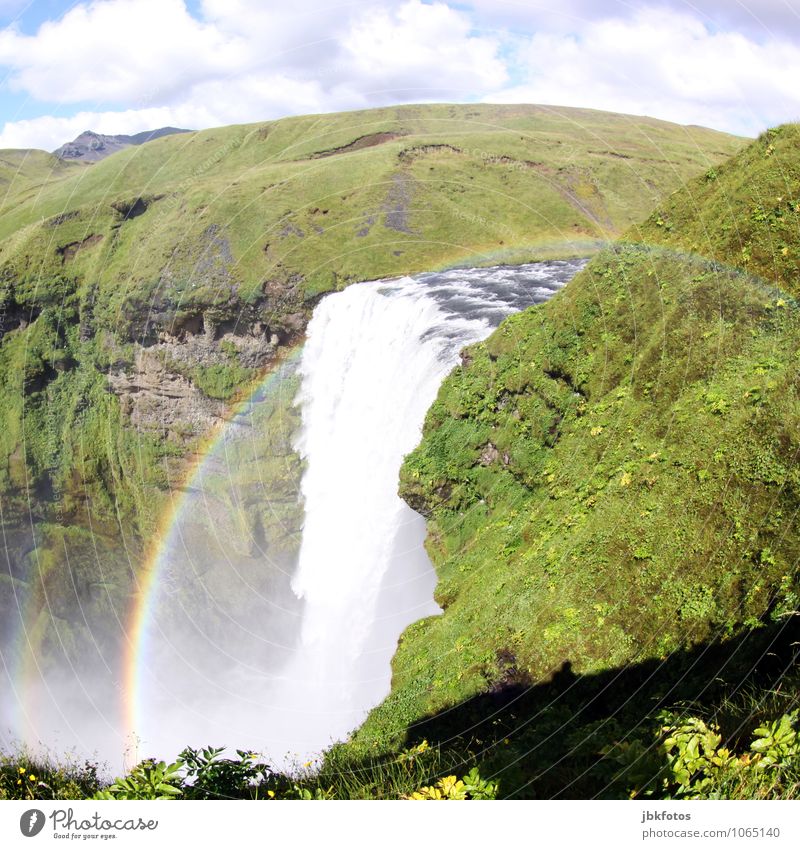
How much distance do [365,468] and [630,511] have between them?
18.1 meters

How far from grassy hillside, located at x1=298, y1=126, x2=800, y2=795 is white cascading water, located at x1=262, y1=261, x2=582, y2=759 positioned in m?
6.16

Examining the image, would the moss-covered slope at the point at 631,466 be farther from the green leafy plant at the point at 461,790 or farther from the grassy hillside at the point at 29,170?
the grassy hillside at the point at 29,170

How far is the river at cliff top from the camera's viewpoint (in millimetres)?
22625

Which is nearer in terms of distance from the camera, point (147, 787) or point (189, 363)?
point (147, 787)

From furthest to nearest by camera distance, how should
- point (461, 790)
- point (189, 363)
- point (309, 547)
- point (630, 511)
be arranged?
1. point (189, 363)
2. point (309, 547)
3. point (630, 511)
4. point (461, 790)

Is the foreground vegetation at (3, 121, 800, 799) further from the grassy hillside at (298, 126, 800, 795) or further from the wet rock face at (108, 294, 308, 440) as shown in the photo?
the wet rock face at (108, 294, 308, 440)

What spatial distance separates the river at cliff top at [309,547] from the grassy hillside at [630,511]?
6.91 m

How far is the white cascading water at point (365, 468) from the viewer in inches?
854

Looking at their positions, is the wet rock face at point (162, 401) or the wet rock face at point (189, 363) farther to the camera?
the wet rock face at point (162, 401)

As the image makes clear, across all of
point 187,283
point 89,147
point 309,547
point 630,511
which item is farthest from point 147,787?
point 89,147

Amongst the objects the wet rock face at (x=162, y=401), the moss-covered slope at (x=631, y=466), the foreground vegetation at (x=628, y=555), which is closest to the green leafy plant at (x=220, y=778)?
the foreground vegetation at (x=628, y=555)

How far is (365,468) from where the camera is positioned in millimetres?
26844

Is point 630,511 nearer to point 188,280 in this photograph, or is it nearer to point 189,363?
point 189,363
